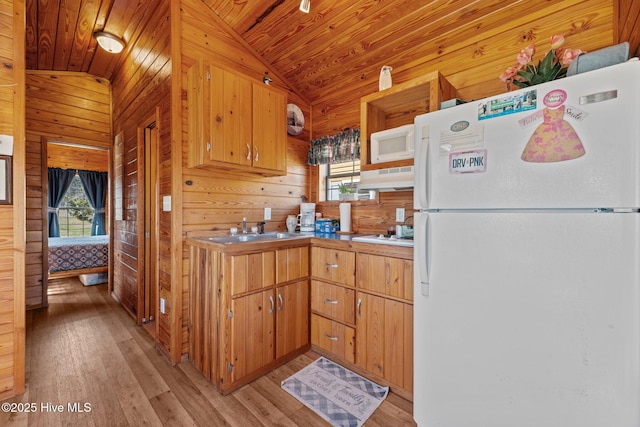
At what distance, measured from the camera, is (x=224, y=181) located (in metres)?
2.50

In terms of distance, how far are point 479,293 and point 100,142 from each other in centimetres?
494

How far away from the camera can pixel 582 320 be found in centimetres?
100

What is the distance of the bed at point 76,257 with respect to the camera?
14.9 feet

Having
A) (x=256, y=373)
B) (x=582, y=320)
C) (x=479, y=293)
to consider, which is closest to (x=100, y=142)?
(x=256, y=373)

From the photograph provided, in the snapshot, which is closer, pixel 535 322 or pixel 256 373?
pixel 535 322

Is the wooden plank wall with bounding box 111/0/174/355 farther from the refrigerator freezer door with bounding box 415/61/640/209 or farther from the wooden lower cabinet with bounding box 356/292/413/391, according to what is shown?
the refrigerator freezer door with bounding box 415/61/640/209

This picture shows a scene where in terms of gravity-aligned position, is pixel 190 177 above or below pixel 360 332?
above

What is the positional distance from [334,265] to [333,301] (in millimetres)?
283

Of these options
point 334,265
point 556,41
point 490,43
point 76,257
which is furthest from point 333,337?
point 76,257

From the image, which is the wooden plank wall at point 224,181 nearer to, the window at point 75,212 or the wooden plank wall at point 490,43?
the wooden plank wall at point 490,43

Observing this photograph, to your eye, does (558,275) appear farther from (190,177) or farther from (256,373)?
(190,177)

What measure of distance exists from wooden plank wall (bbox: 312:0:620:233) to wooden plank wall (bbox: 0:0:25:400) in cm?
249

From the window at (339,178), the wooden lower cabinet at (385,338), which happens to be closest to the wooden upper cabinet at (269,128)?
the window at (339,178)

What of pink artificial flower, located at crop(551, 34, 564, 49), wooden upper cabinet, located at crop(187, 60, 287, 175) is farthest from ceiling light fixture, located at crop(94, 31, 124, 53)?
pink artificial flower, located at crop(551, 34, 564, 49)
